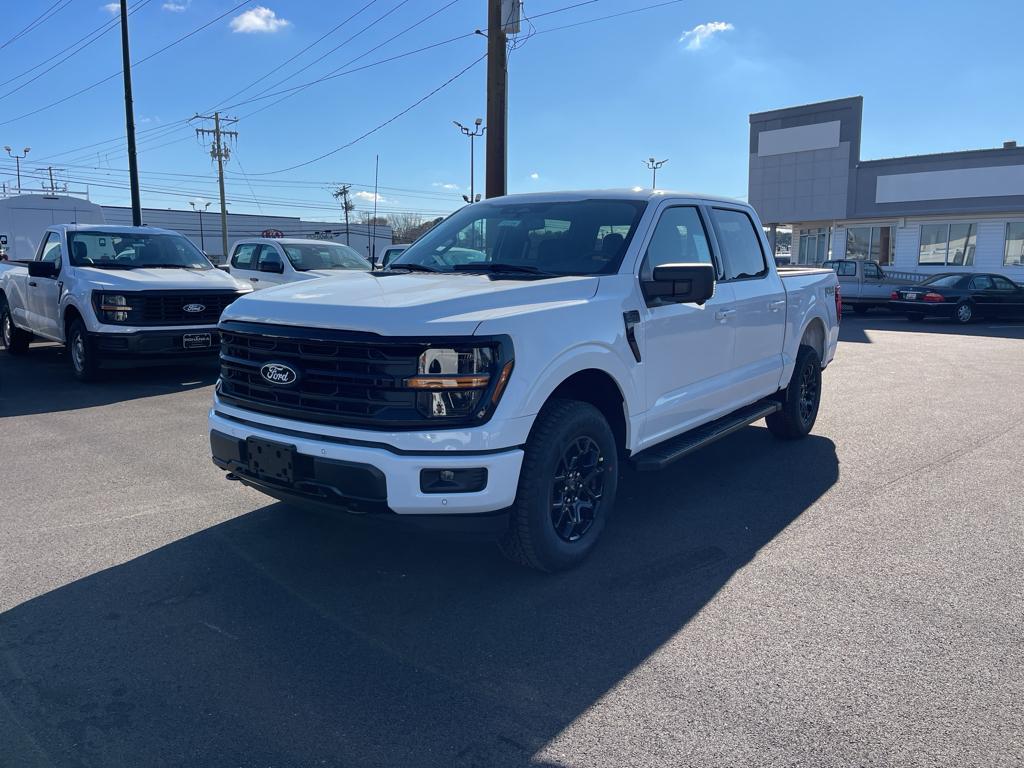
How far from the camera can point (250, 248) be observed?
15078mm

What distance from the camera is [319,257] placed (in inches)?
565

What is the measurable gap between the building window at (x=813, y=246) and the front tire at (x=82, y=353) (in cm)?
3354

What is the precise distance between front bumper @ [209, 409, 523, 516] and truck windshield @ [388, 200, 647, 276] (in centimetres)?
142

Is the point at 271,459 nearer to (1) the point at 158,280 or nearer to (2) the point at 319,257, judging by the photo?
(1) the point at 158,280

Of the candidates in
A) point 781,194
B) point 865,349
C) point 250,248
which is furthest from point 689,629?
point 781,194

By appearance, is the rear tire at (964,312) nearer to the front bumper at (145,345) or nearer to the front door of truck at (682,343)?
the front door of truck at (682,343)

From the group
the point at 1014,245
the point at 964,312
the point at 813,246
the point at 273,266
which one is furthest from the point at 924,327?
the point at 813,246

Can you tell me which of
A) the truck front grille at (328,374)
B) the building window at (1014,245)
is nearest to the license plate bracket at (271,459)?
the truck front grille at (328,374)

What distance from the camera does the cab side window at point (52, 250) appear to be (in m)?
10.3

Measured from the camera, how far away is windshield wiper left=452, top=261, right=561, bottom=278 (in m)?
4.48

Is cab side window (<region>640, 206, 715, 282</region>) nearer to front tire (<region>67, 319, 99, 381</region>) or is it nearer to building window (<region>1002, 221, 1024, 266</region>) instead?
front tire (<region>67, 319, 99, 381</region>)

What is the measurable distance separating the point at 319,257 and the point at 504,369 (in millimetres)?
11635

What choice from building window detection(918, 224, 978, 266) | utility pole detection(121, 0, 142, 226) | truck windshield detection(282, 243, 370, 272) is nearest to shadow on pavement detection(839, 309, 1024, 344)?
building window detection(918, 224, 978, 266)

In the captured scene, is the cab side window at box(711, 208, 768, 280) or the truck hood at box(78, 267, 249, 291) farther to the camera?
the truck hood at box(78, 267, 249, 291)
